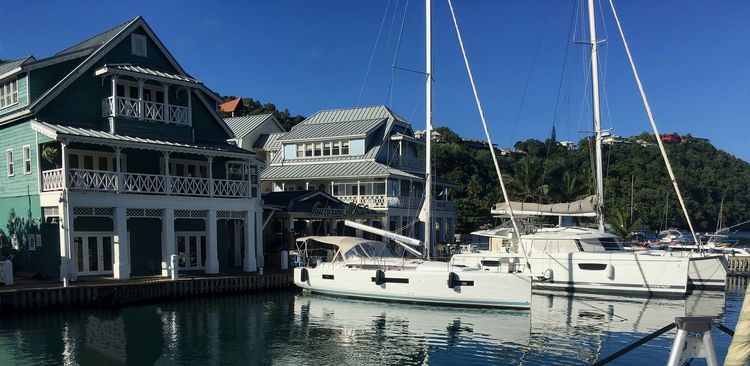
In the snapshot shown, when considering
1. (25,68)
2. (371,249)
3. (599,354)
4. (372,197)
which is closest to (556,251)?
(371,249)

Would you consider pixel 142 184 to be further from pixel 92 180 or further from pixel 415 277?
pixel 415 277

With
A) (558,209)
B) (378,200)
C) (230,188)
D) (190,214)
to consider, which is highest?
(230,188)

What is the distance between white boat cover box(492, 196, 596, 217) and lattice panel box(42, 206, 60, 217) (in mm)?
23856

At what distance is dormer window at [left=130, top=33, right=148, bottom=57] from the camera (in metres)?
30.0

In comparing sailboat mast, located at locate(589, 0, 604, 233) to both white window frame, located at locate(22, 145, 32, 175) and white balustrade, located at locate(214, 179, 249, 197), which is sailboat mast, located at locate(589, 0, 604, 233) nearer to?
white balustrade, located at locate(214, 179, 249, 197)

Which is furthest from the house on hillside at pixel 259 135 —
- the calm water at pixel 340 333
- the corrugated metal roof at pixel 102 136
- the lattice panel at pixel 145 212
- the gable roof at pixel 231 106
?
the gable roof at pixel 231 106

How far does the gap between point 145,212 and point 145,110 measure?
17.4ft

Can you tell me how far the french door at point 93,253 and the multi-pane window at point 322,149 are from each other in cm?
2462

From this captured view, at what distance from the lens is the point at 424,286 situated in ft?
85.1

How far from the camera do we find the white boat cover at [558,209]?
34.1 meters

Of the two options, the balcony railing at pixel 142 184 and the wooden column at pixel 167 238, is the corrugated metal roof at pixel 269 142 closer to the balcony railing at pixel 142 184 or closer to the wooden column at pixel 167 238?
the balcony railing at pixel 142 184

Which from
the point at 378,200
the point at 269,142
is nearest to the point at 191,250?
the point at 378,200

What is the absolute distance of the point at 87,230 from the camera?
91.6ft

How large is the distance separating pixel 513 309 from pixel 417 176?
92.2 ft
